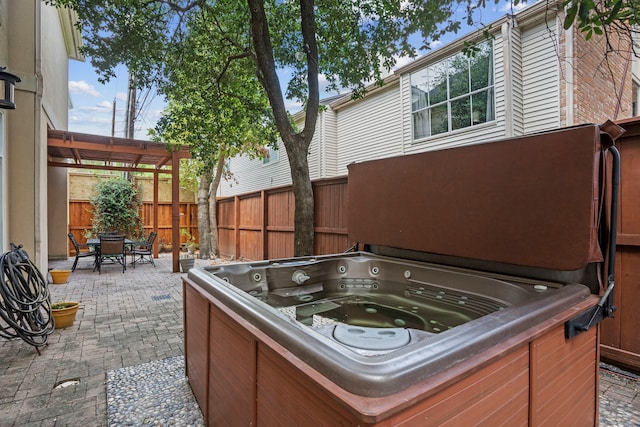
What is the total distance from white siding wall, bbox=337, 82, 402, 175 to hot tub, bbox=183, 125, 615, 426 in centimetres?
492

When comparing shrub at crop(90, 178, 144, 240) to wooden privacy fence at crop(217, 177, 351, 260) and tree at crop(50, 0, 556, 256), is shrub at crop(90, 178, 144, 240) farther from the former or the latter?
tree at crop(50, 0, 556, 256)

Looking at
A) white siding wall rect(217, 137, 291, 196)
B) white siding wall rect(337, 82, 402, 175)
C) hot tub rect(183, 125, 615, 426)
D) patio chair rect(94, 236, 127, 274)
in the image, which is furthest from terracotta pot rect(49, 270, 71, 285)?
white siding wall rect(337, 82, 402, 175)

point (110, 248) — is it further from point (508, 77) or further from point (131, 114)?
point (131, 114)

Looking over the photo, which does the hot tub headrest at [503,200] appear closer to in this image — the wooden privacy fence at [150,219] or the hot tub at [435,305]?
the hot tub at [435,305]

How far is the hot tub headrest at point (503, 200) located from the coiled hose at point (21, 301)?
3.27m

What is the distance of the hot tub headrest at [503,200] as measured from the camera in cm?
177

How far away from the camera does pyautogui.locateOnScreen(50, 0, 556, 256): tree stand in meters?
4.24

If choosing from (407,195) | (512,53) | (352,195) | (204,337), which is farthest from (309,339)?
(512,53)

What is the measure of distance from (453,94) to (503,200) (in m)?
5.07

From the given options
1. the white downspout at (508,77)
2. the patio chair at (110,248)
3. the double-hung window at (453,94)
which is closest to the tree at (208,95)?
the patio chair at (110,248)

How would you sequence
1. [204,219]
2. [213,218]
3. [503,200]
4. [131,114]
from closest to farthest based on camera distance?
[503,200] → [204,219] → [213,218] → [131,114]

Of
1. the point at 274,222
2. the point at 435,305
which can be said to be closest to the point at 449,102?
the point at 274,222

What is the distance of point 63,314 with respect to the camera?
3.47m

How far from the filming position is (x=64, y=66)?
8.64 metres
